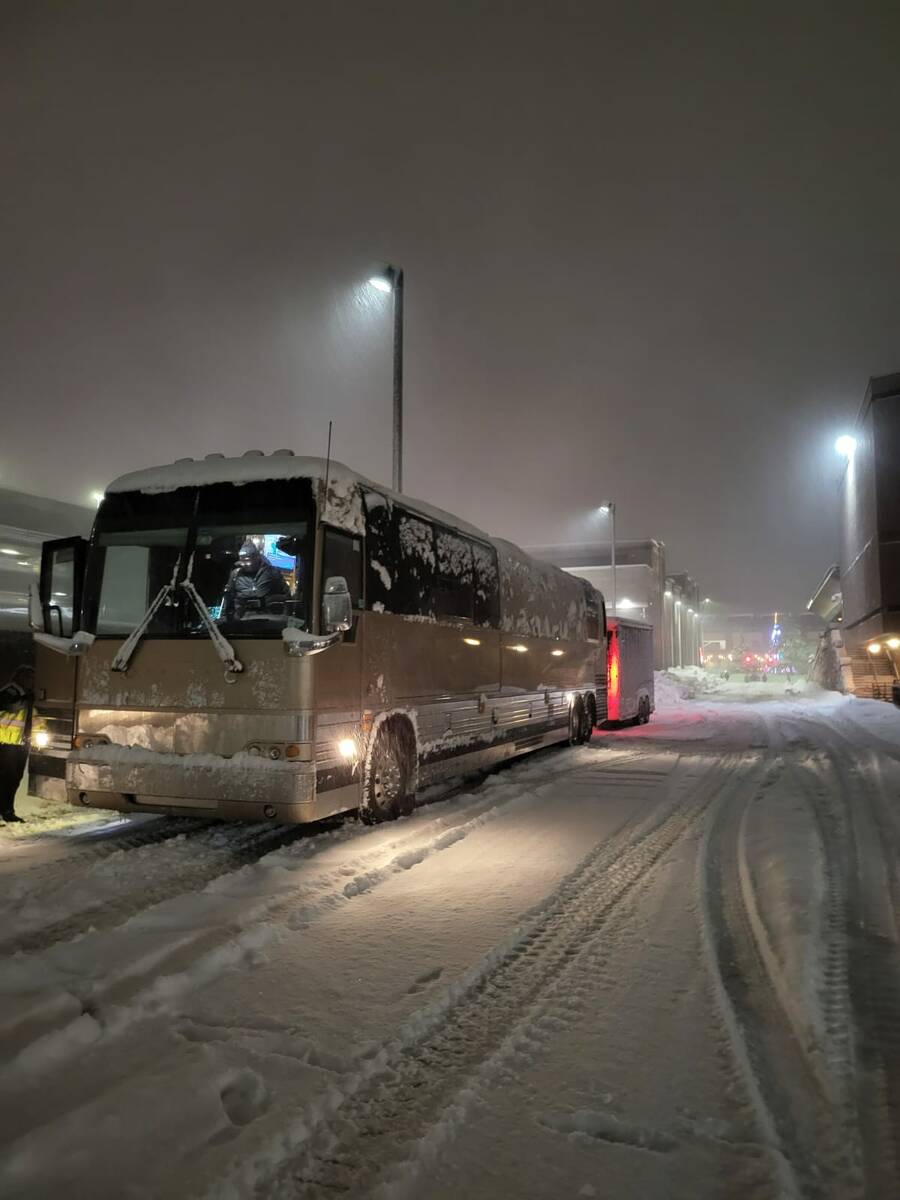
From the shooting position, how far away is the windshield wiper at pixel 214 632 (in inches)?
266

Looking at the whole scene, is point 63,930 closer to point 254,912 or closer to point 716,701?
point 254,912

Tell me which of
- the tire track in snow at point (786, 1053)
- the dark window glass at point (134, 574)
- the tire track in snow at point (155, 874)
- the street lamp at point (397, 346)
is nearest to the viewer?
the tire track in snow at point (786, 1053)

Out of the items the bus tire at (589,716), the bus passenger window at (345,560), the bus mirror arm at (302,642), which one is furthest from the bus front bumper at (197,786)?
the bus tire at (589,716)

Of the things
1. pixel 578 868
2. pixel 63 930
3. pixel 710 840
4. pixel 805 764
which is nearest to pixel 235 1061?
pixel 63 930

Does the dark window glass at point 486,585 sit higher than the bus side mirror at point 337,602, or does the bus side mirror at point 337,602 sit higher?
the dark window glass at point 486,585

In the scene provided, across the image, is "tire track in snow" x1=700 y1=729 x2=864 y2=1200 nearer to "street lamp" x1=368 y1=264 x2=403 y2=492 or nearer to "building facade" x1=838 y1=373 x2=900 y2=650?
"street lamp" x1=368 y1=264 x2=403 y2=492

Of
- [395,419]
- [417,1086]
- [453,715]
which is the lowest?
[417,1086]

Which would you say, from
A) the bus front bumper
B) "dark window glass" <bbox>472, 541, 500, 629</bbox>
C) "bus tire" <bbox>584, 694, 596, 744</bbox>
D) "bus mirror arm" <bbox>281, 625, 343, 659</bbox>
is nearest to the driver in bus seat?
"bus mirror arm" <bbox>281, 625, 343, 659</bbox>

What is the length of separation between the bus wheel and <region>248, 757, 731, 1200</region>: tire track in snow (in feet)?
33.6

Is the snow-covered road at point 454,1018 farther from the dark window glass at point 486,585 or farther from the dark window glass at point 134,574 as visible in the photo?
the dark window glass at point 486,585

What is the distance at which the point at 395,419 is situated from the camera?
47.5 ft

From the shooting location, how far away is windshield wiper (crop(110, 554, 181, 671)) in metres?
7.11

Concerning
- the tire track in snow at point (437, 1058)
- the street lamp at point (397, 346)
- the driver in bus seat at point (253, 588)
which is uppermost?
the street lamp at point (397, 346)

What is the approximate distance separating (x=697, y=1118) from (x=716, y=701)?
116 ft
